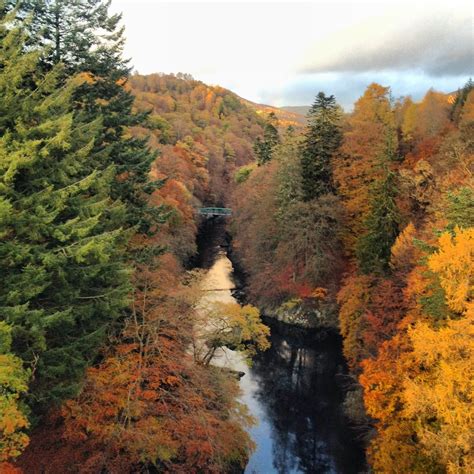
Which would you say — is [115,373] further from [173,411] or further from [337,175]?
[337,175]

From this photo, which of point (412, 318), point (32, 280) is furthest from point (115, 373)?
point (412, 318)

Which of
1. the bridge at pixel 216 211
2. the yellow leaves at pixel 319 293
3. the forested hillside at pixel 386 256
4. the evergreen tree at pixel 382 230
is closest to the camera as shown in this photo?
the forested hillside at pixel 386 256

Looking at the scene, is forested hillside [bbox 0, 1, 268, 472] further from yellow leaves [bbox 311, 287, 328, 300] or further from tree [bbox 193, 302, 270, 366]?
yellow leaves [bbox 311, 287, 328, 300]

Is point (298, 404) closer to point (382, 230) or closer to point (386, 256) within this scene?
point (386, 256)

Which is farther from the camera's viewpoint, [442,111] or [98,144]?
[442,111]

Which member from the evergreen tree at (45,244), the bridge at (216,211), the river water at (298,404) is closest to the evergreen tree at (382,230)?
the river water at (298,404)

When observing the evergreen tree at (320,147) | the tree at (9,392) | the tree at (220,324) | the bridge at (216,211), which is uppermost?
the evergreen tree at (320,147)

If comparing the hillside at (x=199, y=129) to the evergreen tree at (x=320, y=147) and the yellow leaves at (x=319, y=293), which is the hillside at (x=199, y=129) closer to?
the evergreen tree at (x=320, y=147)
